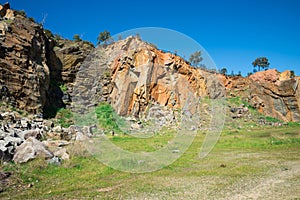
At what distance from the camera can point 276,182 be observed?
8828 mm

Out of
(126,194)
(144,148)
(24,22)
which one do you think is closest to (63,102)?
(24,22)

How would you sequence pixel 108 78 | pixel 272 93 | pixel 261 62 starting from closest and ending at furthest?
1. pixel 108 78
2. pixel 272 93
3. pixel 261 62

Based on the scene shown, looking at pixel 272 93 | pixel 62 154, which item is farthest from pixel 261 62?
pixel 62 154

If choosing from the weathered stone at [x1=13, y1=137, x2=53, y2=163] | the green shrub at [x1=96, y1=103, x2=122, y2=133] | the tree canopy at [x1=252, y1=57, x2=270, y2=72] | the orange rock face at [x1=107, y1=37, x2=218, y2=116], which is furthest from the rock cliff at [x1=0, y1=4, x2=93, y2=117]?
the tree canopy at [x1=252, y1=57, x2=270, y2=72]

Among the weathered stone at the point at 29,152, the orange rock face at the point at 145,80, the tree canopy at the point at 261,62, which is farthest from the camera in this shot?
the tree canopy at the point at 261,62

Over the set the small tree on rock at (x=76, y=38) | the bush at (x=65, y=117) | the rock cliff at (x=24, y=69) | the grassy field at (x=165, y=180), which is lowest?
the grassy field at (x=165, y=180)

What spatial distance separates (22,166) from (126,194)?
18.9 ft

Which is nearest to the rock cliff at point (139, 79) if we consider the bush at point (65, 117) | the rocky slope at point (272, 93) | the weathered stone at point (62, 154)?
the bush at point (65, 117)

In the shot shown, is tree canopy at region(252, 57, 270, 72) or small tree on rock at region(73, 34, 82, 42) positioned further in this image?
tree canopy at region(252, 57, 270, 72)

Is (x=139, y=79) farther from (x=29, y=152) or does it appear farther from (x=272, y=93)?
(x=272, y=93)

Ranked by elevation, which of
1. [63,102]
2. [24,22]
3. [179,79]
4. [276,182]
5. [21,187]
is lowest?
[21,187]

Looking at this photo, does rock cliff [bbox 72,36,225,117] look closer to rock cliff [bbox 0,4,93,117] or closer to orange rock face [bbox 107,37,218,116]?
orange rock face [bbox 107,37,218,116]

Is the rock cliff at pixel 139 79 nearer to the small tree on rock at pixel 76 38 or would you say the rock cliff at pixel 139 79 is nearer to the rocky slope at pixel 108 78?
the rocky slope at pixel 108 78

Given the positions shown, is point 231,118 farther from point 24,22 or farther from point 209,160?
point 24,22
